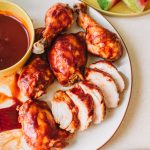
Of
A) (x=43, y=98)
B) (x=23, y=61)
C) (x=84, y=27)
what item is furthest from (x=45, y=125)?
(x=84, y=27)

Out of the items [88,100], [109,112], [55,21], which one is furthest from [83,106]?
[55,21]

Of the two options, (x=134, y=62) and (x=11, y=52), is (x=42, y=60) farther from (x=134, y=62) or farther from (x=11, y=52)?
(x=134, y=62)

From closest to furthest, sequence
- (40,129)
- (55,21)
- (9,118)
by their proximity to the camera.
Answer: (40,129) < (9,118) < (55,21)

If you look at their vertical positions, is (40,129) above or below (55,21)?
below

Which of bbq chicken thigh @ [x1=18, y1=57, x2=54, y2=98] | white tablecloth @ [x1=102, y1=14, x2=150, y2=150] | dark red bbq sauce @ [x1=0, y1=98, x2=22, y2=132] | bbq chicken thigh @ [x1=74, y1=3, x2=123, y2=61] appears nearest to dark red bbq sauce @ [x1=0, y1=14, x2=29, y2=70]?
bbq chicken thigh @ [x1=18, y1=57, x2=54, y2=98]

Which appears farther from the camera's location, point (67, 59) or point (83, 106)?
point (67, 59)

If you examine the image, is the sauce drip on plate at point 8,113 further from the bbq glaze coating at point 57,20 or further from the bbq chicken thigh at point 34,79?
the bbq glaze coating at point 57,20

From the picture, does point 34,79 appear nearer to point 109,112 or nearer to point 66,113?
point 66,113
